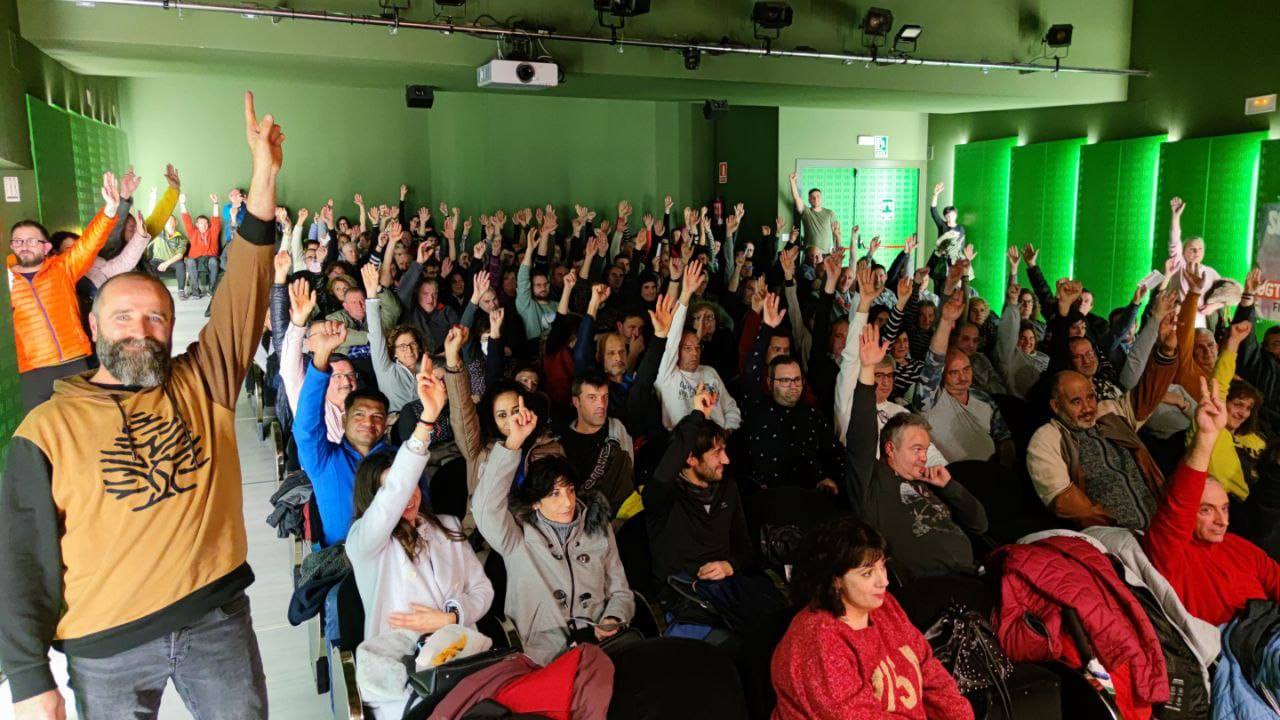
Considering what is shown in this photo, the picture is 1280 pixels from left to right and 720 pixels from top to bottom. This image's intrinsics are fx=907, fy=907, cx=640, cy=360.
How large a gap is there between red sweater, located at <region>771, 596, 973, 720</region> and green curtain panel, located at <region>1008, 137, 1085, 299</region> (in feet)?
28.0

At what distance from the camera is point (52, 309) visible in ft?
15.1

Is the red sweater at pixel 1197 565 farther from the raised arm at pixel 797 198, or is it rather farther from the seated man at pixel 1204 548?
the raised arm at pixel 797 198

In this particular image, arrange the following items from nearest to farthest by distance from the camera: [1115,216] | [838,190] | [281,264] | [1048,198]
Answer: [281,264] → [1115,216] → [1048,198] → [838,190]

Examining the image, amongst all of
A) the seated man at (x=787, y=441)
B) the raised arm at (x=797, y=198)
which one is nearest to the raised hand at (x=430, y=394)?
the seated man at (x=787, y=441)

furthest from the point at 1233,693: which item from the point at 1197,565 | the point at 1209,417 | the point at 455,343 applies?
the point at 455,343

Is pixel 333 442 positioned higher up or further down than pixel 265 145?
further down

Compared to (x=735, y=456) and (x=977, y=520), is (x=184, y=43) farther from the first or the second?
(x=977, y=520)

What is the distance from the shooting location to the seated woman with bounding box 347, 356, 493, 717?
2.49 meters

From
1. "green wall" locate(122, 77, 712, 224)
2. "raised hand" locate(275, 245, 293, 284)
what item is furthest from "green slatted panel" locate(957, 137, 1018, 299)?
"raised hand" locate(275, 245, 293, 284)

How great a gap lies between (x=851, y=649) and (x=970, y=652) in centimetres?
50

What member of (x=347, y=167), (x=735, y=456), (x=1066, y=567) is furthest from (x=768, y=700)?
(x=347, y=167)

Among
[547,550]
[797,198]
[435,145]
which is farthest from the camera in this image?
[435,145]

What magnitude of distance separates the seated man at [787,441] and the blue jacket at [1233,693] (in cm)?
156

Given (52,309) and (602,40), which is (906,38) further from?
(52,309)
